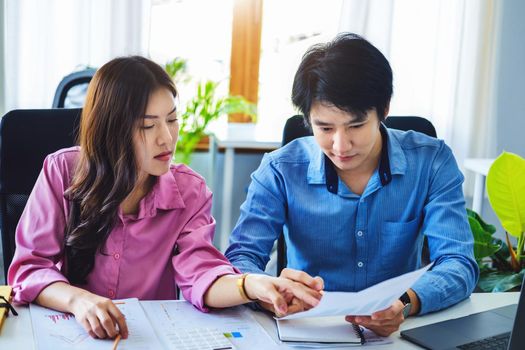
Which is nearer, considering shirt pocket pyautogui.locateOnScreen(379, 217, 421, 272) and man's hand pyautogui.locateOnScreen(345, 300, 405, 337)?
man's hand pyautogui.locateOnScreen(345, 300, 405, 337)

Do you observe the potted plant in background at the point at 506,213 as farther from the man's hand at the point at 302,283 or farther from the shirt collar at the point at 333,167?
the man's hand at the point at 302,283

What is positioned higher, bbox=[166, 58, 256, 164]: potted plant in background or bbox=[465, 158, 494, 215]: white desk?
bbox=[166, 58, 256, 164]: potted plant in background

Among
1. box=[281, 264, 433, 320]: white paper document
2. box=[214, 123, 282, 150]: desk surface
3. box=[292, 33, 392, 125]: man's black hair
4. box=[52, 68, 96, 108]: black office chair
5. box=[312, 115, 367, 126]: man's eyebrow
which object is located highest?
box=[292, 33, 392, 125]: man's black hair

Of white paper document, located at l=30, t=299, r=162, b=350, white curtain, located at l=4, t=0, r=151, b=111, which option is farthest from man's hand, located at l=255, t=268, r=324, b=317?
white curtain, located at l=4, t=0, r=151, b=111

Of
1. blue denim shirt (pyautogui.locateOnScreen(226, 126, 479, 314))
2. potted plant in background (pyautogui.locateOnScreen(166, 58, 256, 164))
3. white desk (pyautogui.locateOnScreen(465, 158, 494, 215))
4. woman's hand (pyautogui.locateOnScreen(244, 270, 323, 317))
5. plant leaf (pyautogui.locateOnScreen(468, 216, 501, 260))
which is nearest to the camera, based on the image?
woman's hand (pyautogui.locateOnScreen(244, 270, 323, 317))

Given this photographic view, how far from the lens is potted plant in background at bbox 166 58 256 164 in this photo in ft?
10.6

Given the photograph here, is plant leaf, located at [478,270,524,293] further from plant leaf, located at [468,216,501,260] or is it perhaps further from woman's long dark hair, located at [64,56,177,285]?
woman's long dark hair, located at [64,56,177,285]

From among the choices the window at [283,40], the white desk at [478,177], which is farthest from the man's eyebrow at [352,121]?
the window at [283,40]

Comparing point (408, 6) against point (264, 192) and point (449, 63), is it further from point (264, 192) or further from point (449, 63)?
point (264, 192)

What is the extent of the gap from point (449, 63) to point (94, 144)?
8.14 feet

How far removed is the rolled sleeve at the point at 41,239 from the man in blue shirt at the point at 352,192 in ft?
1.21

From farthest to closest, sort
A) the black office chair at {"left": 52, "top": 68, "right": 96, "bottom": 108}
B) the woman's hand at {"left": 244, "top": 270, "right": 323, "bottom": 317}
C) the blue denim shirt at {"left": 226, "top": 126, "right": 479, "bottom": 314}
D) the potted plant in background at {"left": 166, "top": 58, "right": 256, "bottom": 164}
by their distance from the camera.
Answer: the potted plant in background at {"left": 166, "top": 58, "right": 256, "bottom": 164} < the black office chair at {"left": 52, "top": 68, "right": 96, "bottom": 108} < the blue denim shirt at {"left": 226, "top": 126, "right": 479, "bottom": 314} < the woman's hand at {"left": 244, "top": 270, "right": 323, "bottom": 317}

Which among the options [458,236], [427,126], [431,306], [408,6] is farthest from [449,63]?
[431,306]

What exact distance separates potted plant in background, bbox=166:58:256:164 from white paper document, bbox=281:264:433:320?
2.11 metres
